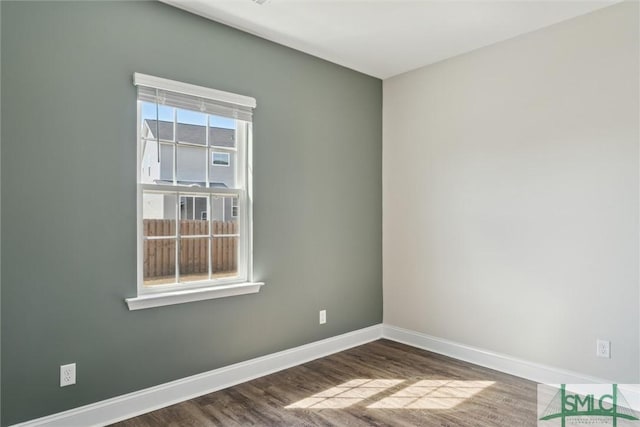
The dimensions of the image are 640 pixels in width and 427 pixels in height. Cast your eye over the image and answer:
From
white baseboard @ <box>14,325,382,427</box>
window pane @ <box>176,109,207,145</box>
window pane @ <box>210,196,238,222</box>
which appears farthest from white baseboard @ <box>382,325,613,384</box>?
window pane @ <box>176,109,207,145</box>

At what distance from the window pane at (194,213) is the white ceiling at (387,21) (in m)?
1.32

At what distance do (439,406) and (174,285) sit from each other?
197 cm

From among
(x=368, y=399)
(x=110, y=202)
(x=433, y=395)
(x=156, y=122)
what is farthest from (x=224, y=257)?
(x=433, y=395)

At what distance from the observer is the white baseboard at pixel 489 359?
288 centimetres

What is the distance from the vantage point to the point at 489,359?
331cm

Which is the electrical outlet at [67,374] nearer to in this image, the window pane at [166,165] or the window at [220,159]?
the window pane at [166,165]

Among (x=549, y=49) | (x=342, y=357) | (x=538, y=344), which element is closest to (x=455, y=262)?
(x=538, y=344)

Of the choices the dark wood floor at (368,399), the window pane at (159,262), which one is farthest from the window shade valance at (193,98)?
the dark wood floor at (368,399)

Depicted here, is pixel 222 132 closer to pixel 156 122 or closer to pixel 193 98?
pixel 193 98

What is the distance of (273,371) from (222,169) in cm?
165

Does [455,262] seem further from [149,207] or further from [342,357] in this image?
[149,207]

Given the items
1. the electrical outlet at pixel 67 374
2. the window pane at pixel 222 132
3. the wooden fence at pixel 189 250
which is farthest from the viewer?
the window pane at pixel 222 132

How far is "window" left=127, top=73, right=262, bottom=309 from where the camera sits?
2.67m

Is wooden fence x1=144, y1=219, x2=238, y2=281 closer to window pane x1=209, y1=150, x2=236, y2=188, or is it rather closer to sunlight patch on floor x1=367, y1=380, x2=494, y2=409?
window pane x1=209, y1=150, x2=236, y2=188
